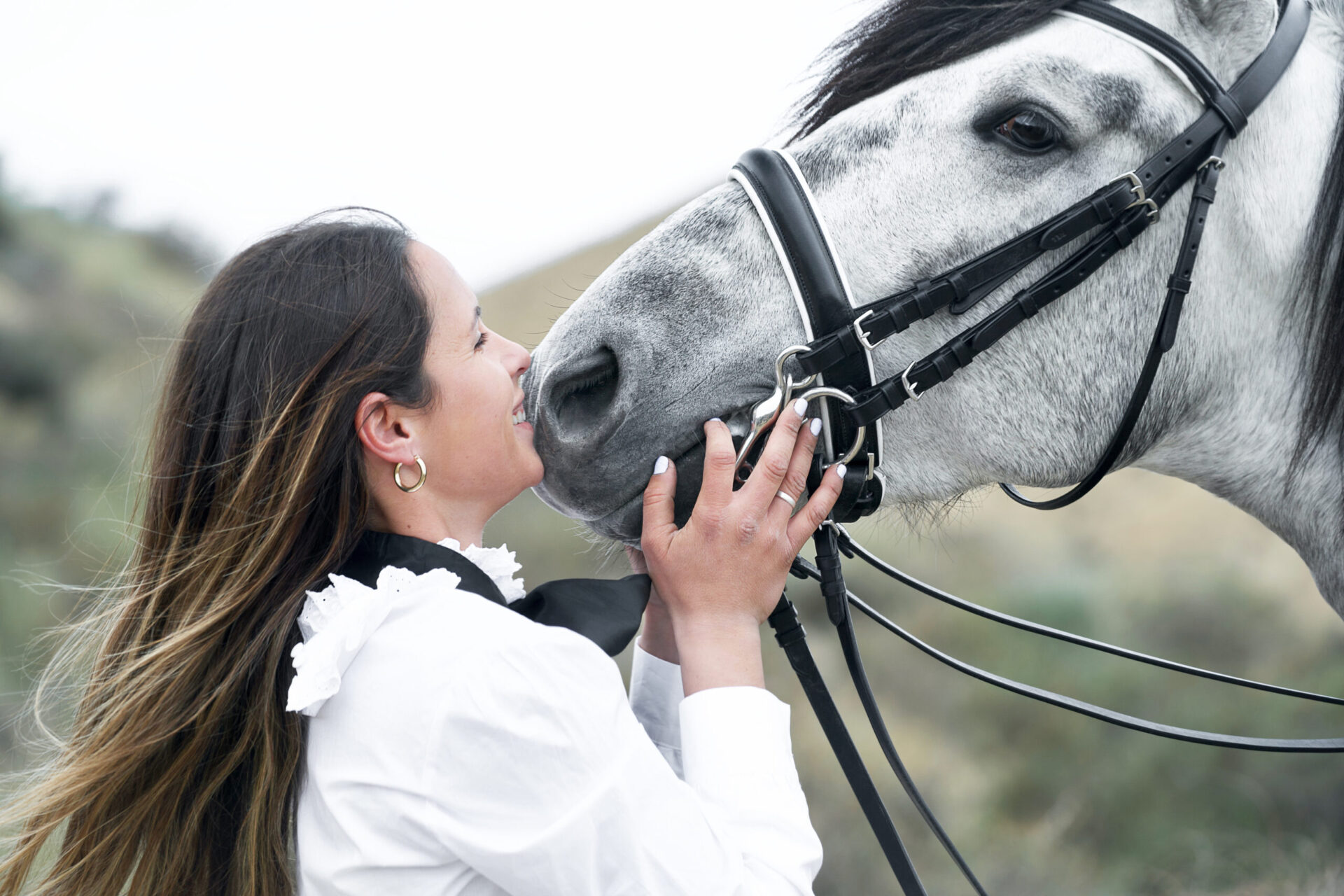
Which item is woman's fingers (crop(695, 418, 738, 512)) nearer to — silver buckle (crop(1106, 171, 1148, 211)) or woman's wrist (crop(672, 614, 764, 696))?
woman's wrist (crop(672, 614, 764, 696))

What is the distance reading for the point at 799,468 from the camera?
1.46 m

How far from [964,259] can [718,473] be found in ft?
2.03

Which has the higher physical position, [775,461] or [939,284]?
[939,284]

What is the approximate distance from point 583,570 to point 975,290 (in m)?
7.09

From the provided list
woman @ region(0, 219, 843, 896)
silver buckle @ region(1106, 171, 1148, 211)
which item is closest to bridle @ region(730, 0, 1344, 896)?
silver buckle @ region(1106, 171, 1148, 211)

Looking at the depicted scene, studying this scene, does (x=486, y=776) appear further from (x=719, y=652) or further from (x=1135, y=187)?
(x=1135, y=187)

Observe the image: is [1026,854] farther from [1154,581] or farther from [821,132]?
[821,132]

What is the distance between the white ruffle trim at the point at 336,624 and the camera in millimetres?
1098

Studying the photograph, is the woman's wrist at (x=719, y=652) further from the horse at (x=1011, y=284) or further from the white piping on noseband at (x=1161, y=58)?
the white piping on noseband at (x=1161, y=58)

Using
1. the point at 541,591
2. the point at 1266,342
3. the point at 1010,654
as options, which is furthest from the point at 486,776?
the point at 1010,654

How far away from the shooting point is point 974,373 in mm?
1612

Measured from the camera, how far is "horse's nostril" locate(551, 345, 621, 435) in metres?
1.52

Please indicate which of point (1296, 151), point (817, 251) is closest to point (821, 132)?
point (817, 251)

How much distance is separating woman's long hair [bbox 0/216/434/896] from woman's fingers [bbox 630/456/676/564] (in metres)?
0.40
